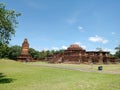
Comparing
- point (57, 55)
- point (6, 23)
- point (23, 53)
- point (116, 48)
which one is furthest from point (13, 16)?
point (116, 48)

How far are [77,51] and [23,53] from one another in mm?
25886

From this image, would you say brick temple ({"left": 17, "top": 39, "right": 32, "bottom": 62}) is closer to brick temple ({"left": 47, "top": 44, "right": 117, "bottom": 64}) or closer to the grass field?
brick temple ({"left": 47, "top": 44, "right": 117, "bottom": 64})

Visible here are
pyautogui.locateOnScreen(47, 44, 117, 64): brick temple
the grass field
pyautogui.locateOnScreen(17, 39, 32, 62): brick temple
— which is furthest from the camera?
pyautogui.locateOnScreen(17, 39, 32, 62): brick temple

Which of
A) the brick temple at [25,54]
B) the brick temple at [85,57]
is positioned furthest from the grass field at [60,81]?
the brick temple at [25,54]

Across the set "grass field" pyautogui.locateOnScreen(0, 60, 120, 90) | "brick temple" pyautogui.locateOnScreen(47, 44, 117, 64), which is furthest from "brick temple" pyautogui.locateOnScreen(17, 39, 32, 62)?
"grass field" pyautogui.locateOnScreen(0, 60, 120, 90)

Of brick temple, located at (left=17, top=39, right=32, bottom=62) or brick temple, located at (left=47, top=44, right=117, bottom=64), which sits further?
brick temple, located at (left=17, top=39, right=32, bottom=62)

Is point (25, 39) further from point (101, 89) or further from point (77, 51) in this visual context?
point (101, 89)

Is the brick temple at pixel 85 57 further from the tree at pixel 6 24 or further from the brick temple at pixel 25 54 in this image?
Result: the tree at pixel 6 24

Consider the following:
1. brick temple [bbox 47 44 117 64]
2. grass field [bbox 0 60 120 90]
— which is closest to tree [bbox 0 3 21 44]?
grass field [bbox 0 60 120 90]

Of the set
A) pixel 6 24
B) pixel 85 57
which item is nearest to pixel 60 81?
pixel 6 24

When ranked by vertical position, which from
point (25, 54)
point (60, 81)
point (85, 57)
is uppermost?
point (25, 54)

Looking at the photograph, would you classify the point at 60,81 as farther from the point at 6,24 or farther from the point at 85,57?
the point at 85,57

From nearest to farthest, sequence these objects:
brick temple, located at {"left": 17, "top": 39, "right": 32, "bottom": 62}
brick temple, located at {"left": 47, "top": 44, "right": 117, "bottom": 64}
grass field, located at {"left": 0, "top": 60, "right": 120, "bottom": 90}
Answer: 1. grass field, located at {"left": 0, "top": 60, "right": 120, "bottom": 90}
2. brick temple, located at {"left": 47, "top": 44, "right": 117, "bottom": 64}
3. brick temple, located at {"left": 17, "top": 39, "right": 32, "bottom": 62}

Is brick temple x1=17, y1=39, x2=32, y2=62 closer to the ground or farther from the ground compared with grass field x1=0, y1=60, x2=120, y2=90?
farther from the ground
